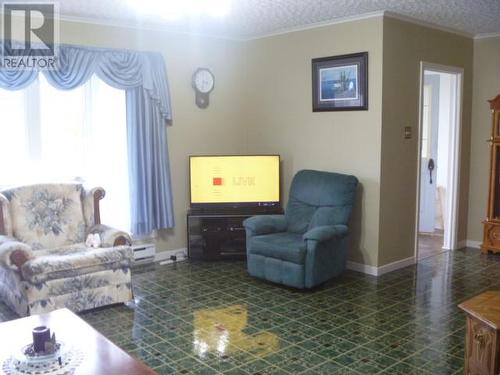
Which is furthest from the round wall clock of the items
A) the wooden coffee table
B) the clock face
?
the wooden coffee table

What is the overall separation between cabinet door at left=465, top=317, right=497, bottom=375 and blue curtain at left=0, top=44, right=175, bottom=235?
3.54 m

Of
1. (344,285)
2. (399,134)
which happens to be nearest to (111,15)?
(399,134)

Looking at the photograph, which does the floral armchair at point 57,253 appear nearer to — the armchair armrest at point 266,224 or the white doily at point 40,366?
the armchair armrest at point 266,224

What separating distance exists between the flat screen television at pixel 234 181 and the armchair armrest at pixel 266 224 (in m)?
0.55

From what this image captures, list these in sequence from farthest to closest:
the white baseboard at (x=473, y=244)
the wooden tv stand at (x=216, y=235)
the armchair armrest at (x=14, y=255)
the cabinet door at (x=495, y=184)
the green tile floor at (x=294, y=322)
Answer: the white baseboard at (x=473, y=244)
the cabinet door at (x=495, y=184)
the wooden tv stand at (x=216, y=235)
the armchair armrest at (x=14, y=255)
the green tile floor at (x=294, y=322)

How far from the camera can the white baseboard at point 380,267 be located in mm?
5105

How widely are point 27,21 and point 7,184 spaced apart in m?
1.46

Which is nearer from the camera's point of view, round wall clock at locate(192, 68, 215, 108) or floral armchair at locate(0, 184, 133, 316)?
floral armchair at locate(0, 184, 133, 316)

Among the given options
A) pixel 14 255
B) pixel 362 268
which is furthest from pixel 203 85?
pixel 14 255

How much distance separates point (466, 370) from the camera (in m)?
2.75

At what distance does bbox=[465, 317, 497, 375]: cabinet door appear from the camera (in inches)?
97.3

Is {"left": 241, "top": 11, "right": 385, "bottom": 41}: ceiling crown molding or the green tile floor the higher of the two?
{"left": 241, "top": 11, "right": 385, "bottom": 41}: ceiling crown molding

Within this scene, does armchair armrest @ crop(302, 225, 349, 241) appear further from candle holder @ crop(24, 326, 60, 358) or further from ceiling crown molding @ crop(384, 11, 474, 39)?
candle holder @ crop(24, 326, 60, 358)

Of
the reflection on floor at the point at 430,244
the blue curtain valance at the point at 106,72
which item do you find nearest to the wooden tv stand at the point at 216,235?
the blue curtain valance at the point at 106,72
